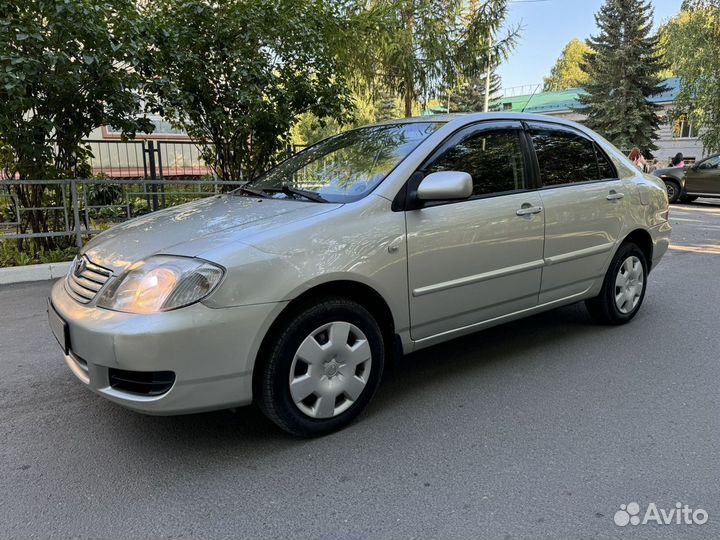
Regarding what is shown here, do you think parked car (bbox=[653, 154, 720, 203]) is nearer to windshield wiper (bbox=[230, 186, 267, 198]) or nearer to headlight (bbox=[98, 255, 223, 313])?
windshield wiper (bbox=[230, 186, 267, 198])

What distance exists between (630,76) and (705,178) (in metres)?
17.6

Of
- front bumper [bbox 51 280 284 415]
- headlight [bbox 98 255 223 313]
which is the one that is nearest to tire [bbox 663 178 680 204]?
front bumper [bbox 51 280 284 415]

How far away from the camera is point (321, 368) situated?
2.70 meters

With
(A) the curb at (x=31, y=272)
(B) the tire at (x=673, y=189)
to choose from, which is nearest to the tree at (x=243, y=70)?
(A) the curb at (x=31, y=272)

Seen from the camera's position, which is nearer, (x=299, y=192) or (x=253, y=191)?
(x=299, y=192)

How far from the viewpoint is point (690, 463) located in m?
2.56

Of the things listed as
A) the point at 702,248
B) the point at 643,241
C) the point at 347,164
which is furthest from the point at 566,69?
the point at 347,164

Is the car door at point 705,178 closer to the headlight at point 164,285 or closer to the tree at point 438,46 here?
the tree at point 438,46

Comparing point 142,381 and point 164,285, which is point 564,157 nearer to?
point 164,285

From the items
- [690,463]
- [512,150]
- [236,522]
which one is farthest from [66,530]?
[512,150]

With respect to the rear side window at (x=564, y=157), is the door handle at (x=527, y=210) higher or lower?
lower

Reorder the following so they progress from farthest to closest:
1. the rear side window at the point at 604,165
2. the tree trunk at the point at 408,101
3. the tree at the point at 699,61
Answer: the tree at the point at 699,61
the tree trunk at the point at 408,101
the rear side window at the point at 604,165

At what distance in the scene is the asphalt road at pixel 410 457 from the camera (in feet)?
7.17

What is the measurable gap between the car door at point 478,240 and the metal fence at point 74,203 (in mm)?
5068
